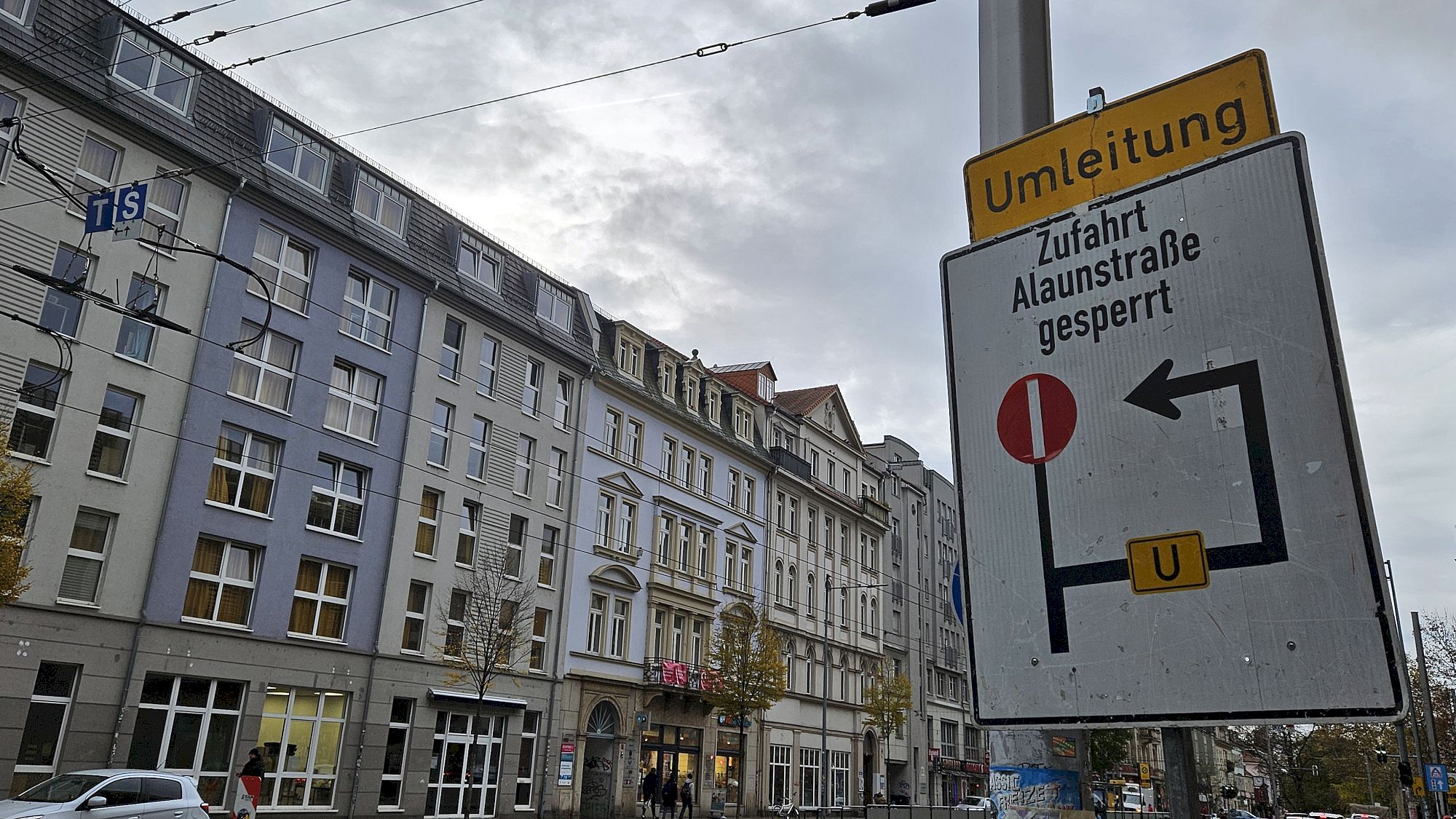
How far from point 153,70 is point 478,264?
493 inches

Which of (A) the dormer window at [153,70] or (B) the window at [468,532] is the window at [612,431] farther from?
(A) the dormer window at [153,70]

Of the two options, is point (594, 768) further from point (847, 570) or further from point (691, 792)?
point (847, 570)

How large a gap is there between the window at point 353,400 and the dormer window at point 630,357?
512 inches

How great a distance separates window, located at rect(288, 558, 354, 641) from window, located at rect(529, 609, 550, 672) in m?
7.72

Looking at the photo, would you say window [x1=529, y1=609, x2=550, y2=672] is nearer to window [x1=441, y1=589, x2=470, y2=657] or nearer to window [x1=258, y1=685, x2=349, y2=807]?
window [x1=441, y1=589, x2=470, y2=657]

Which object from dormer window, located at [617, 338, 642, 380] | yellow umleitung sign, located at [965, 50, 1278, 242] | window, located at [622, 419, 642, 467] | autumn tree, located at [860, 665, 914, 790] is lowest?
yellow umleitung sign, located at [965, 50, 1278, 242]

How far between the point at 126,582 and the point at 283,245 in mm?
→ 10459

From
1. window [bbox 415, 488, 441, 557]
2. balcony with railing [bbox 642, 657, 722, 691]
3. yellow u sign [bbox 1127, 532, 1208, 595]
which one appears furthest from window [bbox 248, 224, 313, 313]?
yellow u sign [bbox 1127, 532, 1208, 595]

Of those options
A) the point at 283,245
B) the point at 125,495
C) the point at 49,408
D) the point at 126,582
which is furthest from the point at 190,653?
the point at 283,245

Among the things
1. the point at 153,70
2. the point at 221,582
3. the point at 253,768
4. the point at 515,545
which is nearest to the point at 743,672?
the point at 515,545

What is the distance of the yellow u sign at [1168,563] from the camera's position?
7.38 ft

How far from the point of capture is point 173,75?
28453 millimetres

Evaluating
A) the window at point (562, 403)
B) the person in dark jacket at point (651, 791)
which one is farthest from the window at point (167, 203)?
the person in dark jacket at point (651, 791)

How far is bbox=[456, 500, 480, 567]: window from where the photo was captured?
34500mm
